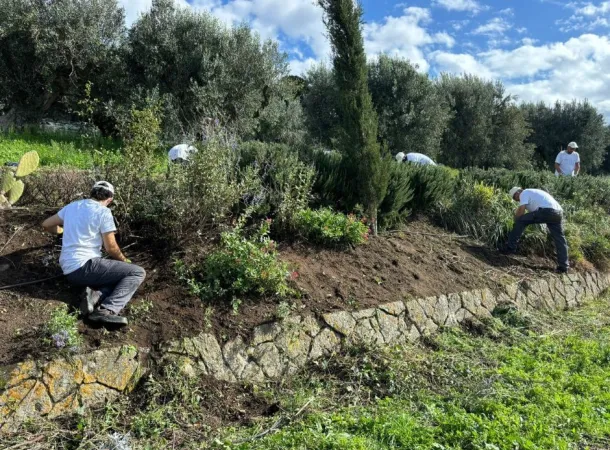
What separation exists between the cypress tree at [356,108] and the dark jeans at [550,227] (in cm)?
281

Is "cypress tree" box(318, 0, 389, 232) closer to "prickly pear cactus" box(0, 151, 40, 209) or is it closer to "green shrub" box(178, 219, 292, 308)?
"green shrub" box(178, 219, 292, 308)

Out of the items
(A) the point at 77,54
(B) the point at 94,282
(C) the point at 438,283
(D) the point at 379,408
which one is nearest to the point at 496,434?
(D) the point at 379,408

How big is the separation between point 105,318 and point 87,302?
0.81 feet

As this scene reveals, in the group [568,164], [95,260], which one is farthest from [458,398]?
[568,164]

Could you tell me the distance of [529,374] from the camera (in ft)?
16.4

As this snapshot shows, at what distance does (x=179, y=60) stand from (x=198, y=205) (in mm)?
9436

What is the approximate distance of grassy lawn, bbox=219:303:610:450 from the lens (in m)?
3.74

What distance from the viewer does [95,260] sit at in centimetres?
470

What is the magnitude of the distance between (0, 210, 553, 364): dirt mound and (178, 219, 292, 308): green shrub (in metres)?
0.12

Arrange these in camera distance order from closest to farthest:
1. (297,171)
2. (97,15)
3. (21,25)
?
(297,171) → (21,25) → (97,15)

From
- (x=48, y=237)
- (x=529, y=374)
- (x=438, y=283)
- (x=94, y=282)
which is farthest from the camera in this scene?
(x=438, y=283)

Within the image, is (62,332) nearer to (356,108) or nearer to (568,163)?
(356,108)

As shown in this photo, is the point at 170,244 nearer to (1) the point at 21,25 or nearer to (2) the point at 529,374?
(2) the point at 529,374

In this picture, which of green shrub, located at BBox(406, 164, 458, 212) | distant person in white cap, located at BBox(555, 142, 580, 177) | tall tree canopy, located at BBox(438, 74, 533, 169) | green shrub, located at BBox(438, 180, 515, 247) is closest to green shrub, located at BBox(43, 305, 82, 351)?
green shrub, located at BBox(406, 164, 458, 212)
